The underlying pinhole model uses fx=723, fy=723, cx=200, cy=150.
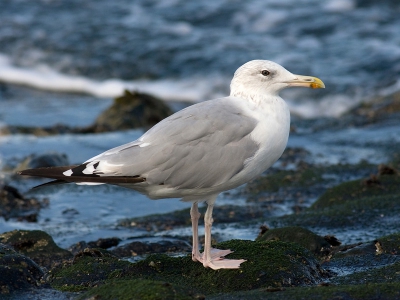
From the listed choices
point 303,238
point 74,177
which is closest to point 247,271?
point 303,238

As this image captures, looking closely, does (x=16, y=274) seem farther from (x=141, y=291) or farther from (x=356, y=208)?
(x=356, y=208)

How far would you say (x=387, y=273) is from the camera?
523cm

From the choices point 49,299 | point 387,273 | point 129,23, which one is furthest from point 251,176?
point 129,23

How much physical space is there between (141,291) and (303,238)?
2234mm

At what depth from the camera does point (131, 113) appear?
559 inches

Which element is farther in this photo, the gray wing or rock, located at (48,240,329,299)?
the gray wing

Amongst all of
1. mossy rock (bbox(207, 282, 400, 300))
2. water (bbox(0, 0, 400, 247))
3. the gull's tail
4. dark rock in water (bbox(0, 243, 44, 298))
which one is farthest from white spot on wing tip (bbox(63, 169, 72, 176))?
water (bbox(0, 0, 400, 247))

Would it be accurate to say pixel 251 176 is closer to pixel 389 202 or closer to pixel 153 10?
pixel 389 202

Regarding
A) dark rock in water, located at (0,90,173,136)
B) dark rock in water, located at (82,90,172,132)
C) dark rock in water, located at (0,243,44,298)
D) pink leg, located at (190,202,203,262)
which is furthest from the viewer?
dark rock in water, located at (82,90,172,132)

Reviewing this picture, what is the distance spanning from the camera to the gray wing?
5469 millimetres

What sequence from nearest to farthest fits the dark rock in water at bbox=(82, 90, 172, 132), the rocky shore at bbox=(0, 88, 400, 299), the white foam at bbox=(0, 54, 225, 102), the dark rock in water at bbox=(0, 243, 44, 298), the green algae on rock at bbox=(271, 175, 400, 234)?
1. the rocky shore at bbox=(0, 88, 400, 299)
2. the dark rock in water at bbox=(0, 243, 44, 298)
3. the green algae on rock at bbox=(271, 175, 400, 234)
4. the dark rock in water at bbox=(82, 90, 172, 132)
5. the white foam at bbox=(0, 54, 225, 102)

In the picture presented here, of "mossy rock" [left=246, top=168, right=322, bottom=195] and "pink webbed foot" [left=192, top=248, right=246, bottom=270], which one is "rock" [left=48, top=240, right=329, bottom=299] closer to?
"pink webbed foot" [left=192, top=248, right=246, bottom=270]

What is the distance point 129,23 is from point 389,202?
16.1 meters

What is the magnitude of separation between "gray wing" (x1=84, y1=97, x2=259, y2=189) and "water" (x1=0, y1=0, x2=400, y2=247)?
262 inches
